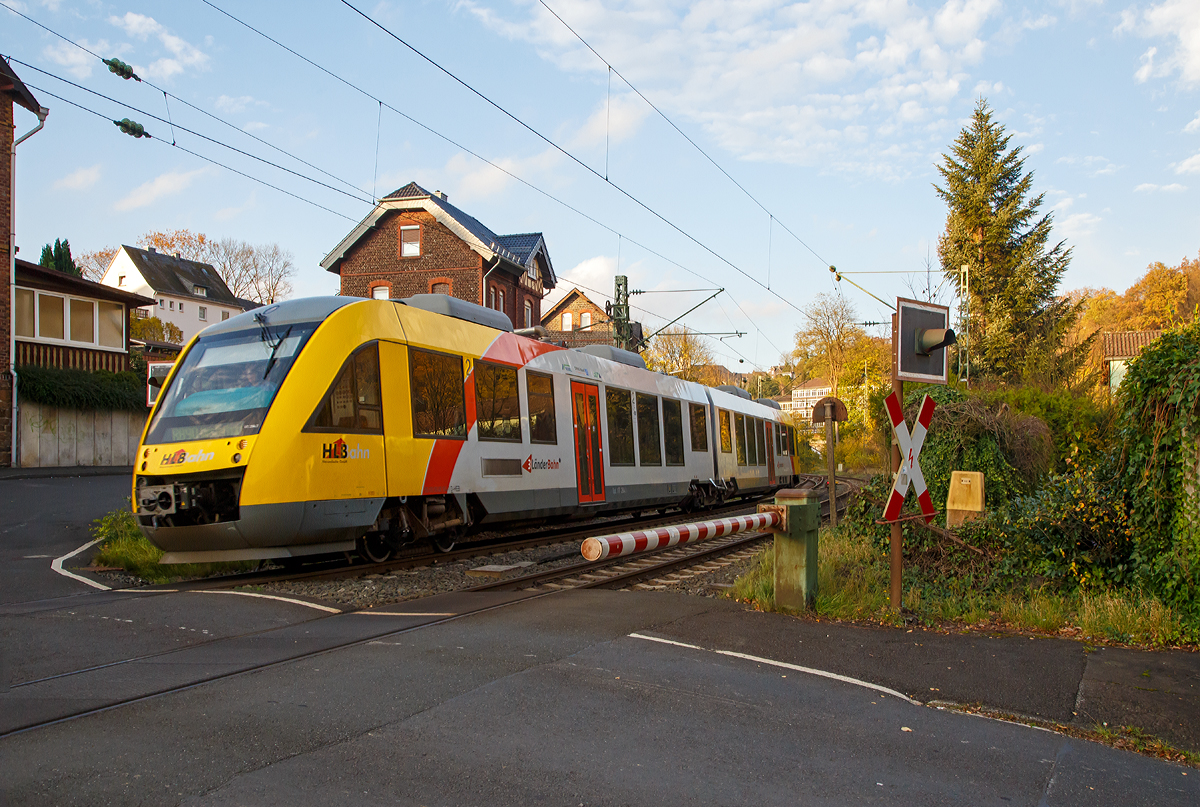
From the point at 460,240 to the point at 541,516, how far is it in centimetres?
2871

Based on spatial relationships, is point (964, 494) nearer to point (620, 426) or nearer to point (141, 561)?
point (620, 426)

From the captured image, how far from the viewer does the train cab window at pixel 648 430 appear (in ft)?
53.8

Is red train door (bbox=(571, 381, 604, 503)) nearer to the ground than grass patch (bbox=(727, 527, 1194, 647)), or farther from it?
farther from it

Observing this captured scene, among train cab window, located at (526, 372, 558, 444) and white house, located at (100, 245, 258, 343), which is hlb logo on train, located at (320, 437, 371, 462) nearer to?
train cab window, located at (526, 372, 558, 444)

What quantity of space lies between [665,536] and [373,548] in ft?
15.8

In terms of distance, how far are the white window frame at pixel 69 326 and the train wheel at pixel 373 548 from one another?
20.2 m

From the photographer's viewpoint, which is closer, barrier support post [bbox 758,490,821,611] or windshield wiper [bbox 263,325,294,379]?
barrier support post [bbox 758,490,821,611]

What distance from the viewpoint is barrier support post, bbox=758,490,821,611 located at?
723cm

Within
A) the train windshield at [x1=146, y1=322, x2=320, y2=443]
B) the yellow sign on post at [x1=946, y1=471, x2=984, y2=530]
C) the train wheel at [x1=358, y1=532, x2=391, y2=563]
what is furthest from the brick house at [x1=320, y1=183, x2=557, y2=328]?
the train windshield at [x1=146, y1=322, x2=320, y2=443]

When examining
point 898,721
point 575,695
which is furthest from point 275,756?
point 898,721

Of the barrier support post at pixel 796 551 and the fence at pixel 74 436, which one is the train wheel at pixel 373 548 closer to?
the barrier support post at pixel 796 551

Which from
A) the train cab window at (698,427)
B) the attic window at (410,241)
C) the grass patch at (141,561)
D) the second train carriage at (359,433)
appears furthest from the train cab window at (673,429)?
the attic window at (410,241)

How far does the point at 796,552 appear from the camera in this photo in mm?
7312

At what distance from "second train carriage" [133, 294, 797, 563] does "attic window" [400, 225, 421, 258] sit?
2746 cm
